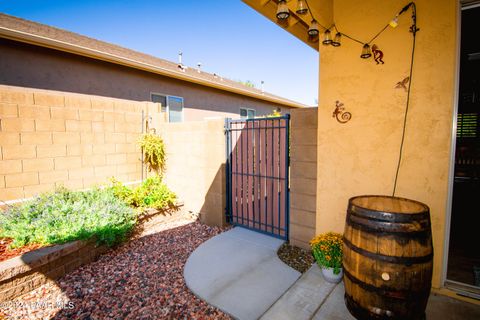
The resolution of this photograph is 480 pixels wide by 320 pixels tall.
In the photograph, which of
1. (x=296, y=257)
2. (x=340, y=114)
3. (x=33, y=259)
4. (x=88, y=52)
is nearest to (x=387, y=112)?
(x=340, y=114)

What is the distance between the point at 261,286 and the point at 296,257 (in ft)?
2.77

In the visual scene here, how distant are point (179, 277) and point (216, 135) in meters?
2.53

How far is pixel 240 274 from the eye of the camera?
3.01 m

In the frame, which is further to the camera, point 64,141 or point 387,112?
point 64,141

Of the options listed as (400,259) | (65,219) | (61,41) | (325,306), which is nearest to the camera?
(400,259)

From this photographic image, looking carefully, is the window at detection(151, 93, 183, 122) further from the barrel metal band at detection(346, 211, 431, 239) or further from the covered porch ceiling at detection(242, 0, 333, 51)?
the barrel metal band at detection(346, 211, 431, 239)

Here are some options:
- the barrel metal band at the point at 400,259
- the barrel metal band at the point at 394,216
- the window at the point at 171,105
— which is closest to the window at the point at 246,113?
the window at the point at 171,105

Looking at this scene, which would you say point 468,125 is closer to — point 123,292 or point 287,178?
point 287,178

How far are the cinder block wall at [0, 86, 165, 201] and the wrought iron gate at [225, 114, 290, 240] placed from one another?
7.61 feet

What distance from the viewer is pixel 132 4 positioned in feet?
26.1

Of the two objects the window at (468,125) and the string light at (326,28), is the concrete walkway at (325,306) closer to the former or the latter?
the string light at (326,28)

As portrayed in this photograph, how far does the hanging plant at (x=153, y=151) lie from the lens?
539 cm

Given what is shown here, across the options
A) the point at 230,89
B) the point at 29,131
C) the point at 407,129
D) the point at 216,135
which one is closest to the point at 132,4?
the point at 230,89

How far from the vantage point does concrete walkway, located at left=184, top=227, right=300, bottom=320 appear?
2498mm
